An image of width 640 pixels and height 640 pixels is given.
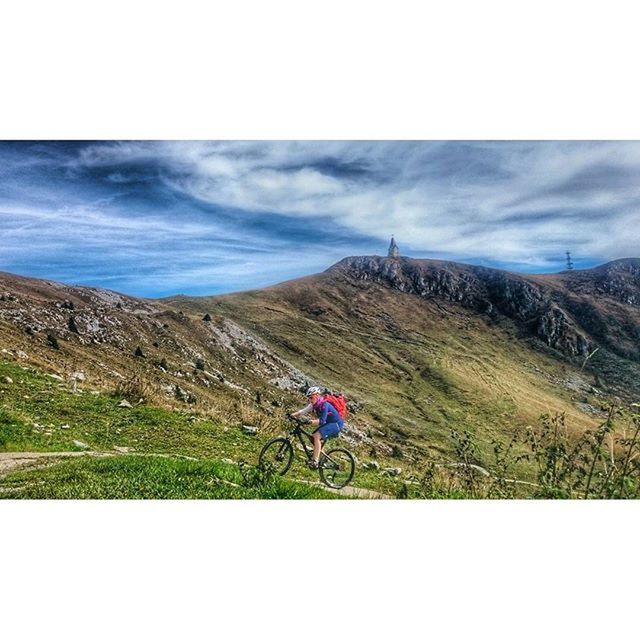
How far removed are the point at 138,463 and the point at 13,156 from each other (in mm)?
5395

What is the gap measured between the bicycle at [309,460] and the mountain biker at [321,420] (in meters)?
0.09

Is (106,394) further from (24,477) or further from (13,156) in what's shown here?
(13,156)

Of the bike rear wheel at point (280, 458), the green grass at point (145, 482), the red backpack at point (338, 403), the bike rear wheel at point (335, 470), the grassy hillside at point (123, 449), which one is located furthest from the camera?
the red backpack at point (338, 403)

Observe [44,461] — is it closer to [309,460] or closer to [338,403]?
[309,460]

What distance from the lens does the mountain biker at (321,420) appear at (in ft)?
27.2

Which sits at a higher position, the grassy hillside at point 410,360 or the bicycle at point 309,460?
the grassy hillside at point 410,360

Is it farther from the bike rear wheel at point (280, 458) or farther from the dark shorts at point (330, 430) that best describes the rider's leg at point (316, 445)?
the bike rear wheel at point (280, 458)

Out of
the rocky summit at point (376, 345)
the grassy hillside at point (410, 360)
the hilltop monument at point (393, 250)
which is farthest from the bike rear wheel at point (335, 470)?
the hilltop monument at point (393, 250)

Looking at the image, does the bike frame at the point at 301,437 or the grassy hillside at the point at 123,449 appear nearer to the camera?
the grassy hillside at the point at 123,449

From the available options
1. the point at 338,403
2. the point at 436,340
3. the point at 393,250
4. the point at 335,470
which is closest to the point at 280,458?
the point at 335,470

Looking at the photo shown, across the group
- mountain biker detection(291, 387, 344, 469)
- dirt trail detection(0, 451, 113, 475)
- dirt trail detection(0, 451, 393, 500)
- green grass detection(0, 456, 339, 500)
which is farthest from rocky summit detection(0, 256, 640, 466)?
green grass detection(0, 456, 339, 500)

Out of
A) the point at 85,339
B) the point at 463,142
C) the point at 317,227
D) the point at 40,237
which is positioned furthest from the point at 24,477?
the point at 463,142

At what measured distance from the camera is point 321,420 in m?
8.67

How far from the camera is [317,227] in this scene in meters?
9.63
